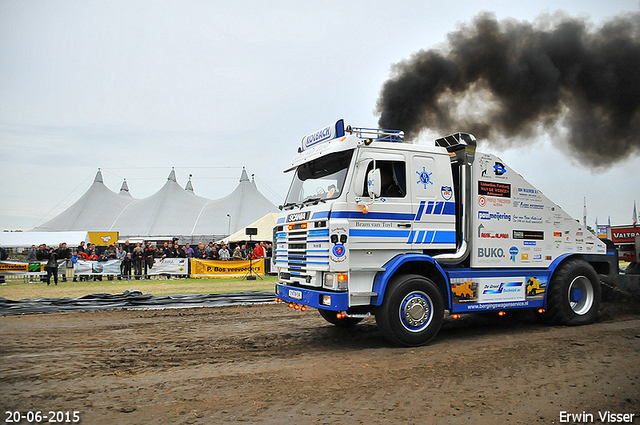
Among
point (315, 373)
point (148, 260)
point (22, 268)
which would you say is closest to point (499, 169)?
point (315, 373)

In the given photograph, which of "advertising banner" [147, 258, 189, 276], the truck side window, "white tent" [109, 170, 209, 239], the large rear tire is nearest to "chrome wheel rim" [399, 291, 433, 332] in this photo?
the truck side window

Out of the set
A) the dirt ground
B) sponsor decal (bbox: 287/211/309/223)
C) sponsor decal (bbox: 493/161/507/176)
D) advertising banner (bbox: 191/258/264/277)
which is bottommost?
the dirt ground

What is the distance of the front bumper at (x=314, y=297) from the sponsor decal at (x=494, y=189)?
3.28 m

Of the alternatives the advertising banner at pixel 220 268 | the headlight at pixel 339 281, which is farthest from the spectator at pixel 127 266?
the headlight at pixel 339 281

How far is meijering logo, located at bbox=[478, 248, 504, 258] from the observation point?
7.78m

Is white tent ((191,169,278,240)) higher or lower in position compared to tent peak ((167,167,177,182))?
lower

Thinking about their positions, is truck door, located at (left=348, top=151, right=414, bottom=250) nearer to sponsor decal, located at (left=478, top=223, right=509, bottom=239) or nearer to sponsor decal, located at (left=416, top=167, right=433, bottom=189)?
sponsor decal, located at (left=416, top=167, right=433, bottom=189)

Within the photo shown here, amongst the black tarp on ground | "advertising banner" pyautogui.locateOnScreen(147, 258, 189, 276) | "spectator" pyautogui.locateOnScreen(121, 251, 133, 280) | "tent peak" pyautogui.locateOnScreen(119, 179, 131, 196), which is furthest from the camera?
"tent peak" pyautogui.locateOnScreen(119, 179, 131, 196)

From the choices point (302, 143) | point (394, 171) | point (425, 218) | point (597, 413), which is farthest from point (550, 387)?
point (302, 143)

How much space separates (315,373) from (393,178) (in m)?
3.27

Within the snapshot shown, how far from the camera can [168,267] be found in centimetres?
2227

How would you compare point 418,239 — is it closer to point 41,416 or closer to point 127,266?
point 41,416

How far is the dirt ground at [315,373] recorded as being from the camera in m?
4.34

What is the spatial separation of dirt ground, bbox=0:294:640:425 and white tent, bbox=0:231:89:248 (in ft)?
83.0
